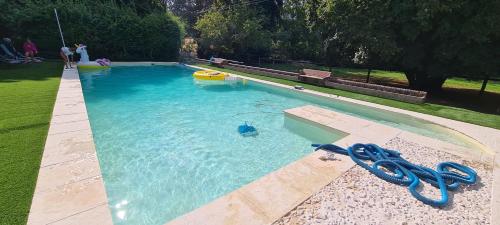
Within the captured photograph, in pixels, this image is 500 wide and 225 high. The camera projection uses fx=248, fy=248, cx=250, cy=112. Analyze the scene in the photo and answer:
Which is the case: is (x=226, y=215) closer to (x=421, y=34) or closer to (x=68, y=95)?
(x=68, y=95)

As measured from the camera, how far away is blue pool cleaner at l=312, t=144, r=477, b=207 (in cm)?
341

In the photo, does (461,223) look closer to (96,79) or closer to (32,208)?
(32,208)

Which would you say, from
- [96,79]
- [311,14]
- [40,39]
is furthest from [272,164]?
[40,39]

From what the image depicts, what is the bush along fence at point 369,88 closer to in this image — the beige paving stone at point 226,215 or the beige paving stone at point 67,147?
the beige paving stone at point 226,215

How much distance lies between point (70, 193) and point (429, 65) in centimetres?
1308

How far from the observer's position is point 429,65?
1083 centimetres

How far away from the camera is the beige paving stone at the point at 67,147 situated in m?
3.76

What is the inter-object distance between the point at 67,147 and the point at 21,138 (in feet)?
3.32

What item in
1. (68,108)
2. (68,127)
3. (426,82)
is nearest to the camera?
(68,127)

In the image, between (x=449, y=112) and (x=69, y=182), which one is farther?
(x=449, y=112)

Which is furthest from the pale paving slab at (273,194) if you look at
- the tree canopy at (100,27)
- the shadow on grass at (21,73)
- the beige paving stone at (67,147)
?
the tree canopy at (100,27)

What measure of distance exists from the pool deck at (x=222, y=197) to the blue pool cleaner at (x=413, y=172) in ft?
0.94

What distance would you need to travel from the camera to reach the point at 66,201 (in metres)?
2.88

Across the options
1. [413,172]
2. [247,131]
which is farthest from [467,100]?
[247,131]
